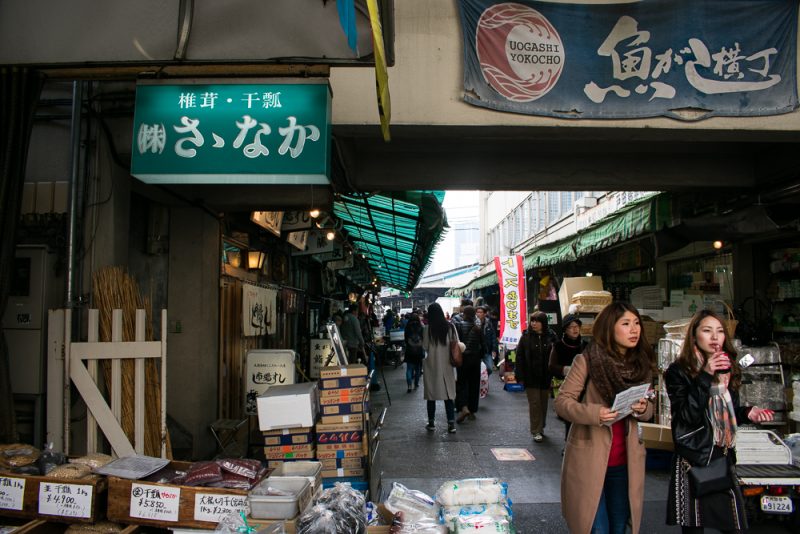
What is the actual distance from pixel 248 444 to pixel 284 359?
1.27 metres

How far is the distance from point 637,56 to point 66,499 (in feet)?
20.3

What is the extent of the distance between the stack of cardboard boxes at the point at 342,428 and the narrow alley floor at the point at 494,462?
0.51 m

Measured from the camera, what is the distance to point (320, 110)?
13.9ft

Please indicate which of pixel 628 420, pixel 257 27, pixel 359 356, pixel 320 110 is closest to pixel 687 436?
pixel 628 420

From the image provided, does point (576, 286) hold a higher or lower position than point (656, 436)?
higher

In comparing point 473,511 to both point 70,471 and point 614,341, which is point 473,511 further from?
point 70,471

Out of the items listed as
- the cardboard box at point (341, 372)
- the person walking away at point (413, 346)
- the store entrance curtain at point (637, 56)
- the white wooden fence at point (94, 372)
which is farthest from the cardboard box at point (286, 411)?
the person walking away at point (413, 346)

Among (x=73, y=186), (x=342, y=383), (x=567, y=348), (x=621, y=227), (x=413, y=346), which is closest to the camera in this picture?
(x=73, y=186)

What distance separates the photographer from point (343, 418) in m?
5.34

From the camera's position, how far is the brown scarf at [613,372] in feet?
12.3

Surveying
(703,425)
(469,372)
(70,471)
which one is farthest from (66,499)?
(469,372)

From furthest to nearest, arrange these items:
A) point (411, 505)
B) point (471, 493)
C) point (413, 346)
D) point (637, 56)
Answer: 1. point (413, 346)
2. point (637, 56)
3. point (411, 505)
4. point (471, 493)

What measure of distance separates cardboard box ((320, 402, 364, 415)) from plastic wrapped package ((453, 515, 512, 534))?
2.29 meters

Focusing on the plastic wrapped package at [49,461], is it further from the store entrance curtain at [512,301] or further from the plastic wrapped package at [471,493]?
the store entrance curtain at [512,301]
